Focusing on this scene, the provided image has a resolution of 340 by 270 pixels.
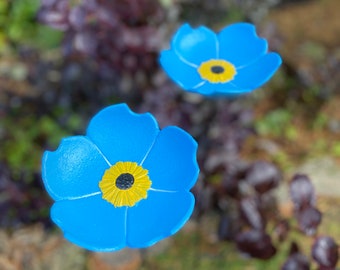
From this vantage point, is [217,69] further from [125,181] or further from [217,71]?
[125,181]

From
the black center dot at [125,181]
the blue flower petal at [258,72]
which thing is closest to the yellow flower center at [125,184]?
the black center dot at [125,181]

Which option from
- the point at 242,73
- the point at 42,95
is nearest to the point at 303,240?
the point at 242,73

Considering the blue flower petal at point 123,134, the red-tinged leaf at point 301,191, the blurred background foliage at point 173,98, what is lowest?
the blurred background foliage at point 173,98

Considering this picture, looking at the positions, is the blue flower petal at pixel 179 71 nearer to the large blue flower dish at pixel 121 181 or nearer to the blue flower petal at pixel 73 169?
the large blue flower dish at pixel 121 181

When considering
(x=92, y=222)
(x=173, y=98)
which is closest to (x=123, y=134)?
(x=92, y=222)

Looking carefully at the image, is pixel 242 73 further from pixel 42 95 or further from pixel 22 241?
pixel 42 95
